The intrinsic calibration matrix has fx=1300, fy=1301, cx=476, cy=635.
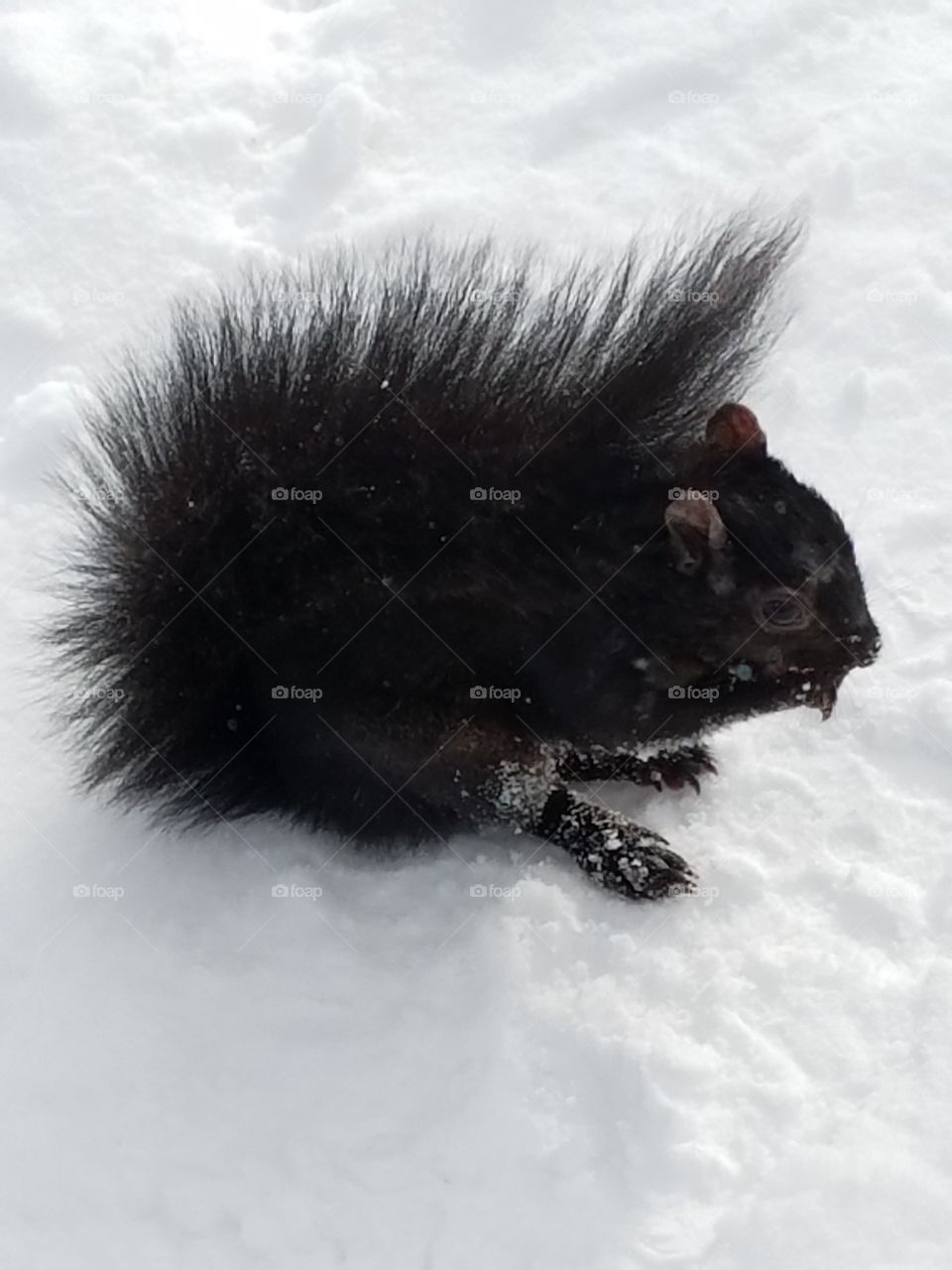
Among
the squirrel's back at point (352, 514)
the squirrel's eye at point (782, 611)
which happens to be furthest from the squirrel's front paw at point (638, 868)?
the squirrel's eye at point (782, 611)

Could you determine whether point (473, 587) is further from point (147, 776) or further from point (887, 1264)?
point (887, 1264)

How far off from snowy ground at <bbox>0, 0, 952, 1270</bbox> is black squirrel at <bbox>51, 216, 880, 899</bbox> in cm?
35

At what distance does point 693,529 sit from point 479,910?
4.49ft

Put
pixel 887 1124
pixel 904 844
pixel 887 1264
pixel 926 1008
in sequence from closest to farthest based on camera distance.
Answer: pixel 887 1264 → pixel 887 1124 → pixel 926 1008 → pixel 904 844

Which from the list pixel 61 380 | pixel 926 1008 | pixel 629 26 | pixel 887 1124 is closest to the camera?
pixel 887 1124

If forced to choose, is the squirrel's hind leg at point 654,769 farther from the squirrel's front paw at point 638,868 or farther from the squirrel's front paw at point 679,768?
the squirrel's front paw at point 638,868

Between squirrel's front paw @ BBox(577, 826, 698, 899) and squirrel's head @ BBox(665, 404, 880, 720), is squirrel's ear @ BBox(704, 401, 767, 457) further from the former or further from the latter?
squirrel's front paw @ BBox(577, 826, 698, 899)

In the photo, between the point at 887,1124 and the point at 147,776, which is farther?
the point at 147,776

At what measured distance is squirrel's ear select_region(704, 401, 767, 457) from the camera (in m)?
3.98

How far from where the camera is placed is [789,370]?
19.2 ft

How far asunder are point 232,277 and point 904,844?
3.87 metres

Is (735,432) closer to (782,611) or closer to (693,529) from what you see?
(693,529)

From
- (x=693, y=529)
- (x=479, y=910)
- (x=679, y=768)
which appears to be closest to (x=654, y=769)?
(x=679, y=768)

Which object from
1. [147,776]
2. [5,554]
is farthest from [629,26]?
[147,776]
